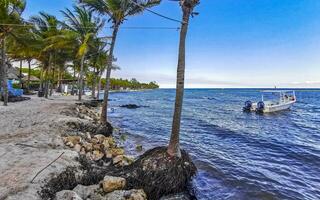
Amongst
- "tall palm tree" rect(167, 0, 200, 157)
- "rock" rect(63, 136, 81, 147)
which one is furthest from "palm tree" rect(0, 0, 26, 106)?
"tall palm tree" rect(167, 0, 200, 157)

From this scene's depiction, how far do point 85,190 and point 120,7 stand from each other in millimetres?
10731

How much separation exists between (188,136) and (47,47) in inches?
754

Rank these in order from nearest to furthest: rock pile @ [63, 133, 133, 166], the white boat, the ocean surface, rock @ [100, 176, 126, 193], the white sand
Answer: the white sand, rock @ [100, 176, 126, 193], the ocean surface, rock pile @ [63, 133, 133, 166], the white boat

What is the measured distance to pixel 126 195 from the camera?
592 cm

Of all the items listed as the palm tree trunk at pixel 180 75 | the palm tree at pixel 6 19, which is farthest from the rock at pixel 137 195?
the palm tree at pixel 6 19

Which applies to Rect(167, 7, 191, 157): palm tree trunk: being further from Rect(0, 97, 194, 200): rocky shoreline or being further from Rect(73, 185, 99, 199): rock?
Rect(73, 185, 99, 199): rock

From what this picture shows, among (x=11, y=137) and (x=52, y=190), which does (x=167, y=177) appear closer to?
(x=52, y=190)

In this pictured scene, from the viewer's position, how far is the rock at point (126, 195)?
5.84 m

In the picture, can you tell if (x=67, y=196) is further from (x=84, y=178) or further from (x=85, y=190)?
(x=84, y=178)

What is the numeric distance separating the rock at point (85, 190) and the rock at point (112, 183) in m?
0.21

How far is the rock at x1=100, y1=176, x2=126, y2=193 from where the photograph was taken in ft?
20.2

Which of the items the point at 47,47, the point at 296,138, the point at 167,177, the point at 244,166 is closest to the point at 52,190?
the point at 167,177

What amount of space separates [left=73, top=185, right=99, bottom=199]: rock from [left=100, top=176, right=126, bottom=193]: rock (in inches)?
8.3

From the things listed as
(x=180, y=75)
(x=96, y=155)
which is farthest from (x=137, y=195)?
(x=96, y=155)
